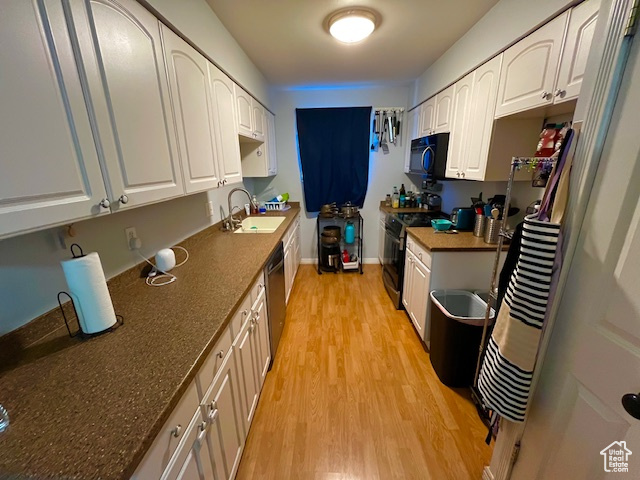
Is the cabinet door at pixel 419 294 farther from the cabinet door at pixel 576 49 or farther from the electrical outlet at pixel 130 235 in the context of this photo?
the electrical outlet at pixel 130 235

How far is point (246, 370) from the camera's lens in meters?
1.33

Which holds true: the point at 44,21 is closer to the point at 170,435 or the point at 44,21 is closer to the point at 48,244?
the point at 48,244

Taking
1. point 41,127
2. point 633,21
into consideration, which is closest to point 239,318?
point 41,127

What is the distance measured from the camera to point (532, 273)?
0.83 meters

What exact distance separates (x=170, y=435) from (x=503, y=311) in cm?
116

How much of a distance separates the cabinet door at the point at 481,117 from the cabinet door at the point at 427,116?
74cm

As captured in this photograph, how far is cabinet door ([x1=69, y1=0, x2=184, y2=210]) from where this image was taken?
2.60 feet

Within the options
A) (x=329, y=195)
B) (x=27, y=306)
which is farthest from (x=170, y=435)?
(x=329, y=195)

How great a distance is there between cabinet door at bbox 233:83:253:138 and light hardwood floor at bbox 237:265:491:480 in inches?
72.5

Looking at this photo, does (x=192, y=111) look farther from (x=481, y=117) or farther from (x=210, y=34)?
(x=481, y=117)

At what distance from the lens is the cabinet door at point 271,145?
3.07 m

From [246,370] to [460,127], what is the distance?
232 cm

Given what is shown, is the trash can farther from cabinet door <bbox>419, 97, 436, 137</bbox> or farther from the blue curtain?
the blue curtain

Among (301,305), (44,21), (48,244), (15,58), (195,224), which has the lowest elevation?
(301,305)
